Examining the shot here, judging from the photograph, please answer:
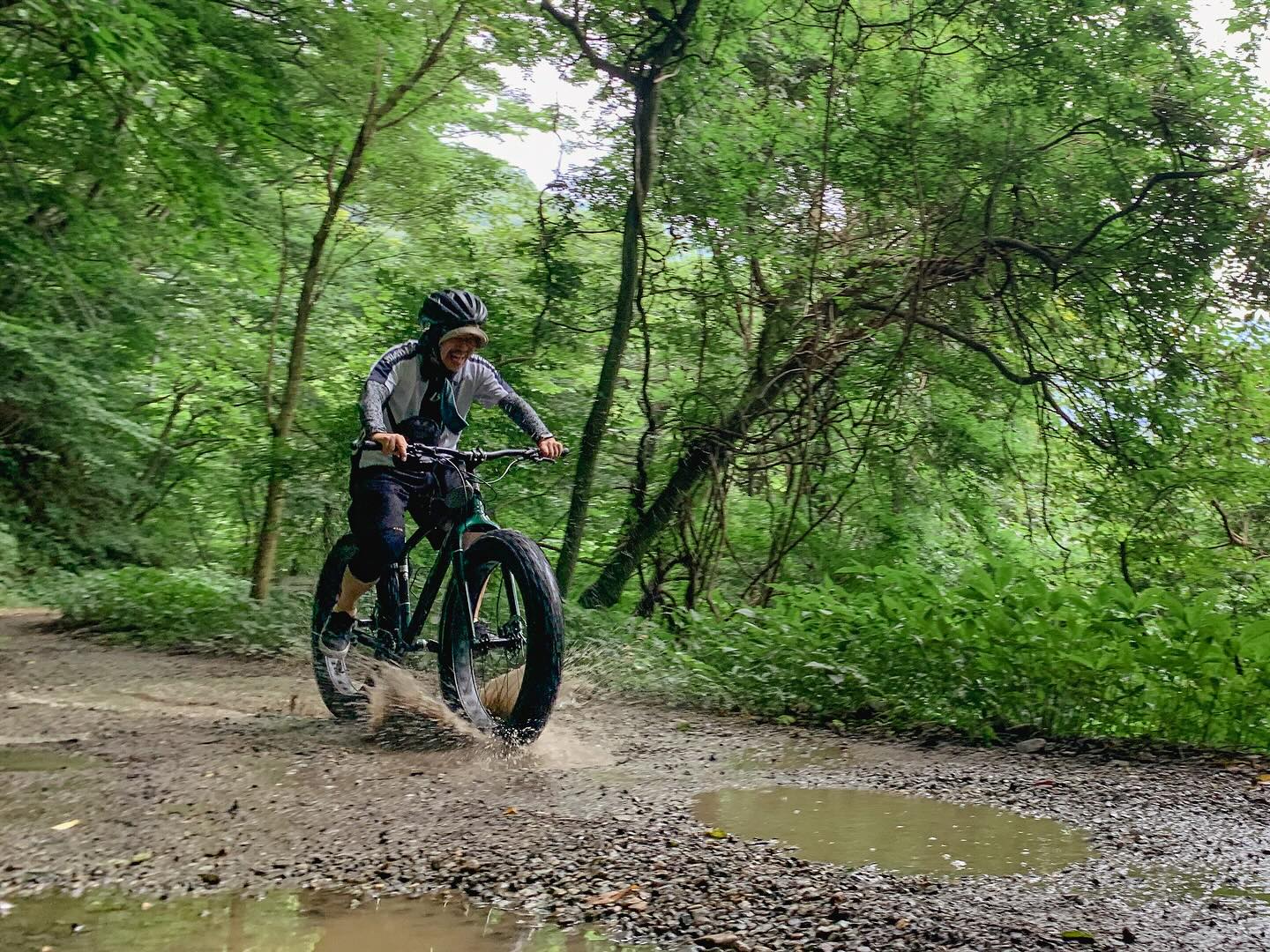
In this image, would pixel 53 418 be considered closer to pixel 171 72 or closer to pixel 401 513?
pixel 171 72

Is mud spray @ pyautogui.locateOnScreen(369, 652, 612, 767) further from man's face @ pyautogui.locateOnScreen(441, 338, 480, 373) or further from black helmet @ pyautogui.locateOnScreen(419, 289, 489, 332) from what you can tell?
black helmet @ pyautogui.locateOnScreen(419, 289, 489, 332)

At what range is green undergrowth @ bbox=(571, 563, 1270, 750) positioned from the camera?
5223mm

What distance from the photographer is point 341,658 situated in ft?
19.5

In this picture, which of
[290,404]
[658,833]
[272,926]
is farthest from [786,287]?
[272,926]

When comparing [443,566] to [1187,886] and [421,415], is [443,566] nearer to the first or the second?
[421,415]

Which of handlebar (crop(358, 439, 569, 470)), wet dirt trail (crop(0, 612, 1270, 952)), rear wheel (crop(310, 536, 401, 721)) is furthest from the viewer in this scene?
rear wheel (crop(310, 536, 401, 721))

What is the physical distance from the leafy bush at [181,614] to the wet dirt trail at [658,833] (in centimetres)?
310

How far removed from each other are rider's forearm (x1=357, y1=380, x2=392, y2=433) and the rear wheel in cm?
94

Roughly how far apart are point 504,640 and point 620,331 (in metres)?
5.00

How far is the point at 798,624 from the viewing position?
677cm

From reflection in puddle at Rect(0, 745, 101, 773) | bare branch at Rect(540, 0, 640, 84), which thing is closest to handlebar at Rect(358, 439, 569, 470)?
reflection in puddle at Rect(0, 745, 101, 773)

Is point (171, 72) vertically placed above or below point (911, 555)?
above

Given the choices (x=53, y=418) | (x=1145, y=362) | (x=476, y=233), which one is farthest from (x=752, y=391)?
(x=53, y=418)

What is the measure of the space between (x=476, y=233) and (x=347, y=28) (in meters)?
3.35
